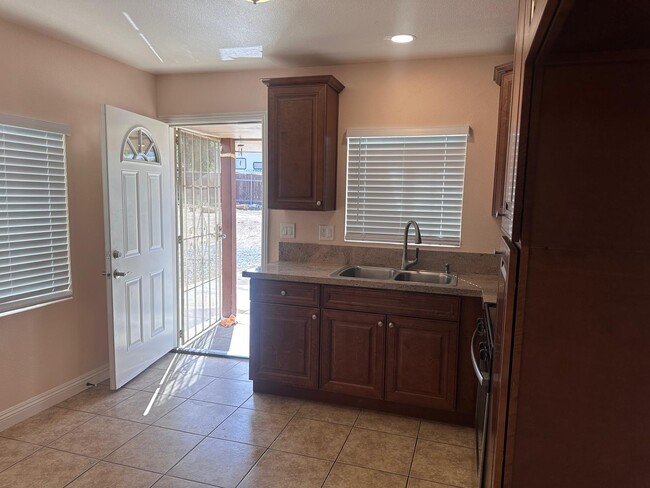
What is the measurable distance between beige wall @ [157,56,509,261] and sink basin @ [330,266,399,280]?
0.28 metres

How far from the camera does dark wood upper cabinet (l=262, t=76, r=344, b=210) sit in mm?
3111

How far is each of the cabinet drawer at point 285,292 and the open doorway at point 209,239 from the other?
0.89 metres

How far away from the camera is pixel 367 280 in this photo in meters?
2.84

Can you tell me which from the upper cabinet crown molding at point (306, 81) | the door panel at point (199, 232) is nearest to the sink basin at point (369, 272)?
the upper cabinet crown molding at point (306, 81)

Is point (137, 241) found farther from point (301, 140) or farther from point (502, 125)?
point (502, 125)

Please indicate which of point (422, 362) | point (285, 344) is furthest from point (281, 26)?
point (422, 362)

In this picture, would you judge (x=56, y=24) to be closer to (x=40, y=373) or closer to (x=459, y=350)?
(x=40, y=373)

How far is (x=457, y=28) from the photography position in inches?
101

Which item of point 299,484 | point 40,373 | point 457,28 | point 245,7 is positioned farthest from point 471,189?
point 40,373

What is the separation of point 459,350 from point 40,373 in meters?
2.63

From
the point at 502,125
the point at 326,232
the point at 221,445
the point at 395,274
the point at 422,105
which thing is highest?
the point at 422,105

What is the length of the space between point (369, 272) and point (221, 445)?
4.96ft

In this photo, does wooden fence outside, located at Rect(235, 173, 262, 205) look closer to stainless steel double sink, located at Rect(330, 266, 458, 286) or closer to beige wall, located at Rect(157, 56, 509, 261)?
beige wall, located at Rect(157, 56, 509, 261)

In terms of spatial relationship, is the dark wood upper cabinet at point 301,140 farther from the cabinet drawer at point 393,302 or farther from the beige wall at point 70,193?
the beige wall at point 70,193
